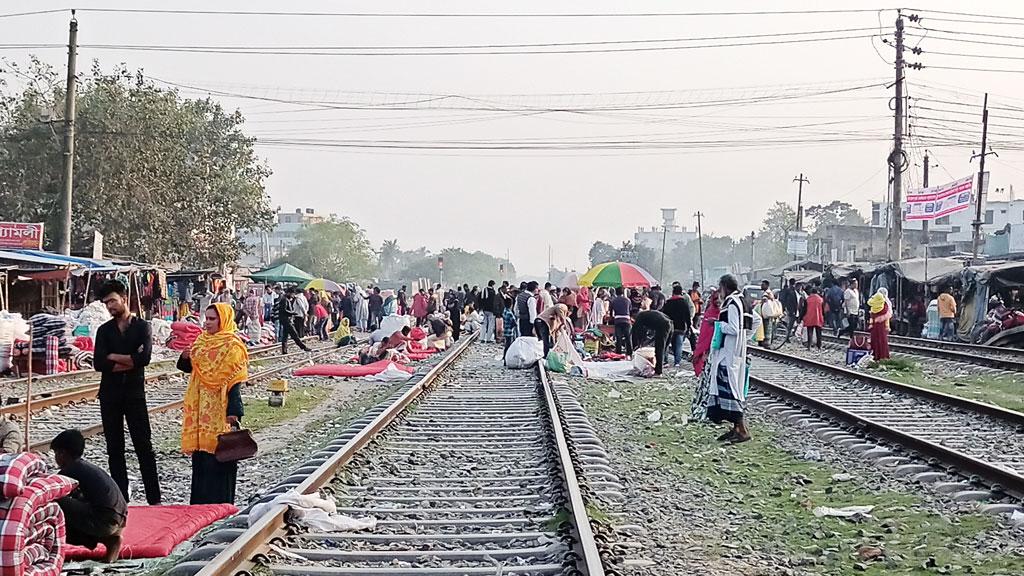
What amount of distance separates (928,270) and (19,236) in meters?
25.5

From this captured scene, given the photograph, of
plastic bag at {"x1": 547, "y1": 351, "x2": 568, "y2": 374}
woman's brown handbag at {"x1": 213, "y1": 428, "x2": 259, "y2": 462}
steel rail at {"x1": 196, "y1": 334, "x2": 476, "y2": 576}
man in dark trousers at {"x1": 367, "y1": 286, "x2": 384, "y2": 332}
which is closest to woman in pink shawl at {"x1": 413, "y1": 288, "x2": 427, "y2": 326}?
man in dark trousers at {"x1": 367, "y1": 286, "x2": 384, "y2": 332}

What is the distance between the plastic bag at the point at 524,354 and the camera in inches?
859

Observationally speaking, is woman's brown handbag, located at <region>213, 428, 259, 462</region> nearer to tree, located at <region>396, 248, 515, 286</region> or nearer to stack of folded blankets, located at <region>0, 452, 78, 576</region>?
stack of folded blankets, located at <region>0, 452, 78, 576</region>

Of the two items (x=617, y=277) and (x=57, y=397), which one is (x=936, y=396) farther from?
(x=617, y=277)

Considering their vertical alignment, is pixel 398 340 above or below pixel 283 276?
below

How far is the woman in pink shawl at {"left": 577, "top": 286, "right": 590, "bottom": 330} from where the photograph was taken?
30.4 meters

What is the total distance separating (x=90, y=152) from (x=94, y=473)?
1305 inches

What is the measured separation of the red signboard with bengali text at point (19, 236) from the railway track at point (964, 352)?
21267 mm

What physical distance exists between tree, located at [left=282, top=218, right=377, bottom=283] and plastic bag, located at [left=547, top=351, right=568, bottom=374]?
88.3 meters

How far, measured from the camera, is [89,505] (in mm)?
6203

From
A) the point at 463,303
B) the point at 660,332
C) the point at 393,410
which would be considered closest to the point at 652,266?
the point at 463,303

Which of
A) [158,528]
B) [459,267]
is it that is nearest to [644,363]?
[158,528]

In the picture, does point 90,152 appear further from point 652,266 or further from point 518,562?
point 652,266

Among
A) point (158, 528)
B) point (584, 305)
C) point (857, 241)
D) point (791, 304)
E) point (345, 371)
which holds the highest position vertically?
point (857, 241)
